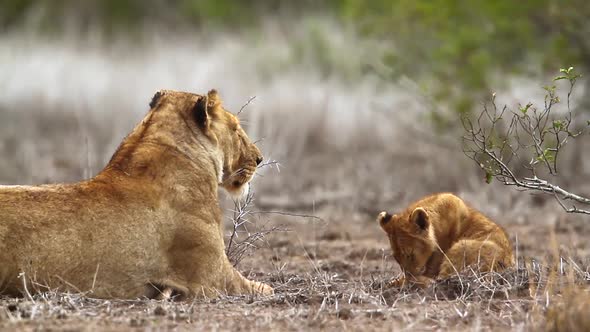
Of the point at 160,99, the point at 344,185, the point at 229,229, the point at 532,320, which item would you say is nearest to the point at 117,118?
the point at 344,185

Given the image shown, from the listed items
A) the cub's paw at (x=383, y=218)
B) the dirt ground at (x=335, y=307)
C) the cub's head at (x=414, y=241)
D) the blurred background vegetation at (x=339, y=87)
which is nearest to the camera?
the dirt ground at (x=335, y=307)

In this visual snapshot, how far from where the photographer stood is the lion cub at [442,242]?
22.4 feet

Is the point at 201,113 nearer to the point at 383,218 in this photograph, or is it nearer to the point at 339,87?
the point at 383,218

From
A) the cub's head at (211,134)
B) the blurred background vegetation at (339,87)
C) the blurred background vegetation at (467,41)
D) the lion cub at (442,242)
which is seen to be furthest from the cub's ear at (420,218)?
the blurred background vegetation at (467,41)

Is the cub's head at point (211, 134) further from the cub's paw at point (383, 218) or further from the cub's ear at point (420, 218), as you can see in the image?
the cub's ear at point (420, 218)

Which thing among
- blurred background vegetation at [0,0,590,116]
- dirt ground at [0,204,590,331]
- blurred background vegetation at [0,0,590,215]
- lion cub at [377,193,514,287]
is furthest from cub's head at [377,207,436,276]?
blurred background vegetation at [0,0,590,116]

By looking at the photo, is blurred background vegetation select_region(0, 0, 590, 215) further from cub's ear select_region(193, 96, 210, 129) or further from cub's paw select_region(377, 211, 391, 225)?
cub's ear select_region(193, 96, 210, 129)

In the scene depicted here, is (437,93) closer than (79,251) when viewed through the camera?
No

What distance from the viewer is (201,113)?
6574 mm

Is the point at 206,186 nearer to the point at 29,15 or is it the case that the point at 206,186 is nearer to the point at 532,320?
the point at 532,320

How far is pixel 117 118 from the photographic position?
1730 cm

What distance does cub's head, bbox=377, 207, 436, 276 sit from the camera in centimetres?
693

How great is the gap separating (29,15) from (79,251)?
75.6 feet

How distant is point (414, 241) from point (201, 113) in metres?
1.62
